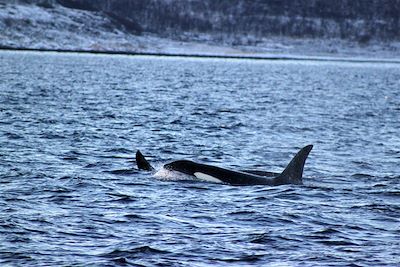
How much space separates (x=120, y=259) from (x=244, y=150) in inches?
773

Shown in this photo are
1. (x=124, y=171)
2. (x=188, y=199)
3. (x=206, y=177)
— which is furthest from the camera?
(x=124, y=171)

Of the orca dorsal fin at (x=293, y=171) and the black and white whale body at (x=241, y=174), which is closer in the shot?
the black and white whale body at (x=241, y=174)

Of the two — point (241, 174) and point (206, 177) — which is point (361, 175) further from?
point (206, 177)

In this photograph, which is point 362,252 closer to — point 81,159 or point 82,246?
point 82,246

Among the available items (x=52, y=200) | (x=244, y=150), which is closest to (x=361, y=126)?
(x=244, y=150)

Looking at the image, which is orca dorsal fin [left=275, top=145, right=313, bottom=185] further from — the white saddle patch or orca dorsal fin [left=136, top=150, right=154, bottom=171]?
orca dorsal fin [left=136, top=150, right=154, bottom=171]

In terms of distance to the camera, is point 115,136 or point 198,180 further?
point 115,136

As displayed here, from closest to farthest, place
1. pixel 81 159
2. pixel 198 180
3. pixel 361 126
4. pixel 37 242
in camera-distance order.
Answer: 1. pixel 37 242
2. pixel 198 180
3. pixel 81 159
4. pixel 361 126

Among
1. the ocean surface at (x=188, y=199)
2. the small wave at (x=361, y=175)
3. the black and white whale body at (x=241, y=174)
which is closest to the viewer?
the ocean surface at (x=188, y=199)

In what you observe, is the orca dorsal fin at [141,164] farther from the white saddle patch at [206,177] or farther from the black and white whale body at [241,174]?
the white saddle patch at [206,177]

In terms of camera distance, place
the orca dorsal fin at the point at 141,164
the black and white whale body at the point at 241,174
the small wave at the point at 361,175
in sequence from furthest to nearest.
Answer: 1. the orca dorsal fin at the point at 141,164
2. the small wave at the point at 361,175
3. the black and white whale body at the point at 241,174

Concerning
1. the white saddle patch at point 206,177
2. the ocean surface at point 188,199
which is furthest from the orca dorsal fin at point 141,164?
the white saddle patch at point 206,177

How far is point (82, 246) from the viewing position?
1856 cm

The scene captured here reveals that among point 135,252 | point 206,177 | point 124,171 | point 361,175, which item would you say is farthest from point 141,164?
point 135,252
